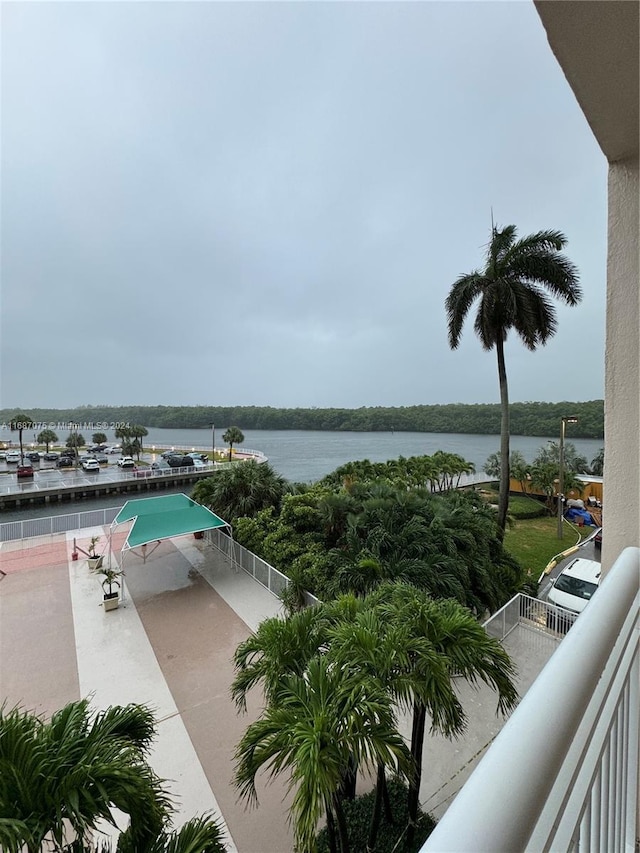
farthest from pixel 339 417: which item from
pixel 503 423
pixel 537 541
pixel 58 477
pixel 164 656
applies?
pixel 164 656

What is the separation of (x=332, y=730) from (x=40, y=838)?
1480 millimetres

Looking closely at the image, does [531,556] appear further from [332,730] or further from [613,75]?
[613,75]

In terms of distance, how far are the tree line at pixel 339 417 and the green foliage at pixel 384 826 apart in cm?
2760

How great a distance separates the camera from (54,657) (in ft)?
21.0

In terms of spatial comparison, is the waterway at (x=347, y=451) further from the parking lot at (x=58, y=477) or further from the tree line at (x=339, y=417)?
the tree line at (x=339, y=417)

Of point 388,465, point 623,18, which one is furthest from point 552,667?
point 388,465

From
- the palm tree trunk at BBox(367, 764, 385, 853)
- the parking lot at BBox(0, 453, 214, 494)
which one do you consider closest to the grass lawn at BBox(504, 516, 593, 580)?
the palm tree trunk at BBox(367, 764, 385, 853)

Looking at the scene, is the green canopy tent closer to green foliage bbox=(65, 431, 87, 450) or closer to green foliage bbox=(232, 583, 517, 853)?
green foliage bbox=(232, 583, 517, 853)

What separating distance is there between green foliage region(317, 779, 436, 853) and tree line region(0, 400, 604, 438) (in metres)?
27.6

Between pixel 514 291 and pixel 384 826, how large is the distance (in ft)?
43.4

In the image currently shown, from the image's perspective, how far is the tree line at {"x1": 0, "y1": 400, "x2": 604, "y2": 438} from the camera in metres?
29.3

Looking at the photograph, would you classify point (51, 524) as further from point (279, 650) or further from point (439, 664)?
point (439, 664)

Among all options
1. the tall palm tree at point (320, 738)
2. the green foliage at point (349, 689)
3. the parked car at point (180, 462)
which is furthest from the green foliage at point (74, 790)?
the parked car at point (180, 462)

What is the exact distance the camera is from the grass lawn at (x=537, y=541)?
14328 millimetres
